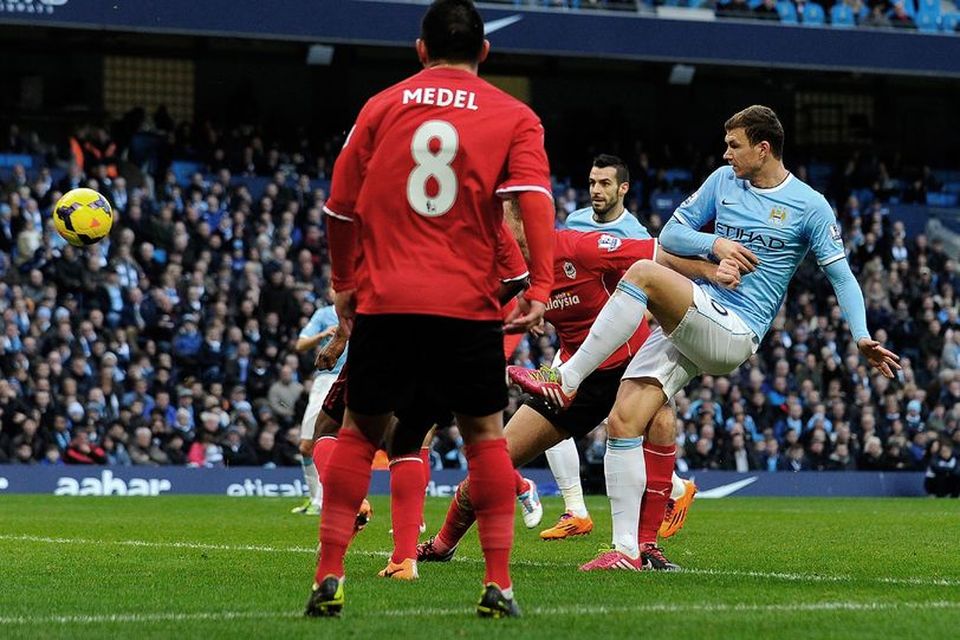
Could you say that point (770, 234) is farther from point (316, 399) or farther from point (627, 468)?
point (316, 399)

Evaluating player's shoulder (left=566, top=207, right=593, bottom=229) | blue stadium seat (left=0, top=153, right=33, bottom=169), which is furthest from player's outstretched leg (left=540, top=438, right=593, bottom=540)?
blue stadium seat (left=0, top=153, right=33, bottom=169)

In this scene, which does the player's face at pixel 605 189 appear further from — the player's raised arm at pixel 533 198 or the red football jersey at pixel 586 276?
the player's raised arm at pixel 533 198

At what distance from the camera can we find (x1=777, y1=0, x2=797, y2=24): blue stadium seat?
3100cm

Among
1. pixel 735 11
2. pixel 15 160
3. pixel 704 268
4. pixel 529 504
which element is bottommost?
pixel 529 504

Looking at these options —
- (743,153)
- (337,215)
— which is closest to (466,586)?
(337,215)

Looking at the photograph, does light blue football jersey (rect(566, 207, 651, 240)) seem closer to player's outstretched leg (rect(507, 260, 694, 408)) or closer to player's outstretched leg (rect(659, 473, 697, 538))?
player's outstretched leg (rect(659, 473, 697, 538))

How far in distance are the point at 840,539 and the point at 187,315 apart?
13432mm

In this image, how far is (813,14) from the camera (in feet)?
102

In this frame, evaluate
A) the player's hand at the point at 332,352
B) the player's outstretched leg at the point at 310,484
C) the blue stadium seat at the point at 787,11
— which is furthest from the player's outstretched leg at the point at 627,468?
the blue stadium seat at the point at 787,11

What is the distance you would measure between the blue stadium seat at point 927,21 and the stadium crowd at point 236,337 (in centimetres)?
427

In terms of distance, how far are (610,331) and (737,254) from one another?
79cm

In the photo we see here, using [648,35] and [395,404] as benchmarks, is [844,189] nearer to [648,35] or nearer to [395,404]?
[648,35]

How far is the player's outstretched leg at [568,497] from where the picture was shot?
12.0 metres

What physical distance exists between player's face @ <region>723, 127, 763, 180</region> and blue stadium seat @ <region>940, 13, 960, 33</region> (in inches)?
969
